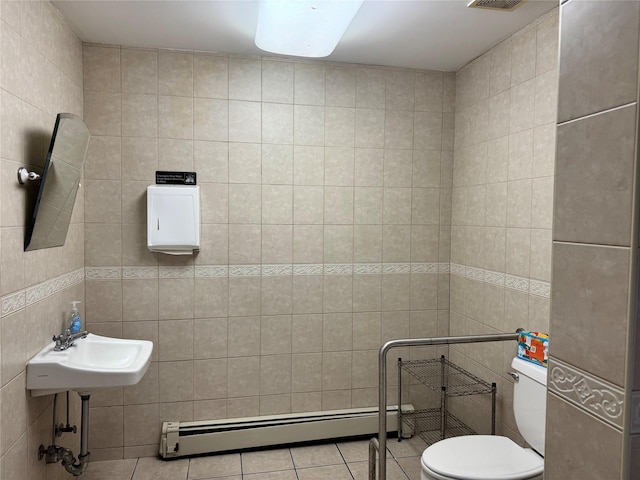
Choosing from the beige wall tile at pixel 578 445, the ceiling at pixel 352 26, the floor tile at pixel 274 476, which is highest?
the ceiling at pixel 352 26

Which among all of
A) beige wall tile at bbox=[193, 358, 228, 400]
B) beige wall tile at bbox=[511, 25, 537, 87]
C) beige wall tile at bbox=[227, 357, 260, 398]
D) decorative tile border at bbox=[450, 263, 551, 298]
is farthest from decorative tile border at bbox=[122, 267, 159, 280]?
beige wall tile at bbox=[511, 25, 537, 87]

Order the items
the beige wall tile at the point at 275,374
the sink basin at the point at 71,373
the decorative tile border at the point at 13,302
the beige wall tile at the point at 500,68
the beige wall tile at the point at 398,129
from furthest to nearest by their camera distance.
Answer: the beige wall tile at the point at 398,129 < the beige wall tile at the point at 275,374 < the beige wall tile at the point at 500,68 < the sink basin at the point at 71,373 < the decorative tile border at the point at 13,302

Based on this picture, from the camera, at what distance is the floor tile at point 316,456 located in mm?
2771

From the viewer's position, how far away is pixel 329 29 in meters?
2.23

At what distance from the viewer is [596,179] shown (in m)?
0.80

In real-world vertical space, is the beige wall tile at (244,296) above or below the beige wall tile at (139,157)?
below

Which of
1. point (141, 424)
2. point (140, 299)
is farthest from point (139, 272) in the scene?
point (141, 424)

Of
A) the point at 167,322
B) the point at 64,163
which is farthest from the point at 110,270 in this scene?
the point at 64,163

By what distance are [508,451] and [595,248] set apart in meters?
1.62

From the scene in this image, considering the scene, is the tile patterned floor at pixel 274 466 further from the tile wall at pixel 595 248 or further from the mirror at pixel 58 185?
the tile wall at pixel 595 248

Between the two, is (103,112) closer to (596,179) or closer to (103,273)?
(103,273)

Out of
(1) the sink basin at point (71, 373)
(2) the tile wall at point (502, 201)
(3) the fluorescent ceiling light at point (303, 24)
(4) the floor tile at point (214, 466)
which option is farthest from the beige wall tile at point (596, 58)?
(4) the floor tile at point (214, 466)

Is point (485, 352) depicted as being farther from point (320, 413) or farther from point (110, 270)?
point (110, 270)

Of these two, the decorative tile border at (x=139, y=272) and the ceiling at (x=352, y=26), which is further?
the decorative tile border at (x=139, y=272)
